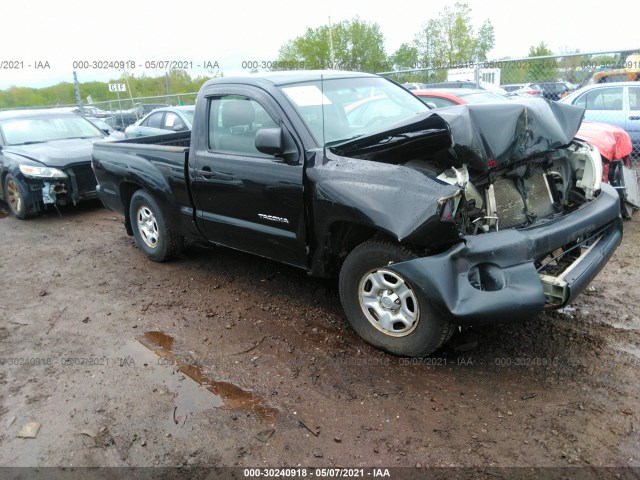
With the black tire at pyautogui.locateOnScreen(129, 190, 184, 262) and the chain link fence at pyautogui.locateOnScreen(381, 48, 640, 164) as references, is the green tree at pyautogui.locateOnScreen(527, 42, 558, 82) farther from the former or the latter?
the black tire at pyautogui.locateOnScreen(129, 190, 184, 262)

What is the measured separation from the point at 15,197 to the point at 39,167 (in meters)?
0.88

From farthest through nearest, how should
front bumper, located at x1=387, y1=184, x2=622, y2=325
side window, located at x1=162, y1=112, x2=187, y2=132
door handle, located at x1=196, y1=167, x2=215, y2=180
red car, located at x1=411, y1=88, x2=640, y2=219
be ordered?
1. side window, located at x1=162, y1=112, x2=187, y2=132
2. red car, located at x1=411, y1=88, x2=640, y2=219
3. door handle, located at x1=196, y1=167, x2=215, y2=180
4. front bumper, located at x1=387, y1=184, x2=622, y2=325

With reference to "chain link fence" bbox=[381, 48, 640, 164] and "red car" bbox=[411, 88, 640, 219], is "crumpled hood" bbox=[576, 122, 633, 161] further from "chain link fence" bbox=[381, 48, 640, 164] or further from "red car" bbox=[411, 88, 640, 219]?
"chain link fence" bbox=[381, 48, 640, 164]

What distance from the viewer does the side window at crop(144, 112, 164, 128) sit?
11.0 metres

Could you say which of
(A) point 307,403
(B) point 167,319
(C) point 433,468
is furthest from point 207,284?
(C) point 433,468

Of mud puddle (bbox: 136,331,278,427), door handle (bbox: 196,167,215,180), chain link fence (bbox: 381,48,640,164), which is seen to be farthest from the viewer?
chain link fence (bbox: 381,48,640,164)

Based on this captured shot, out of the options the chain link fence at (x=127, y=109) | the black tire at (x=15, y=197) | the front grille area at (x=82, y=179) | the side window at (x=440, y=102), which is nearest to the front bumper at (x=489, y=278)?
the side window at (x=440, y=102)

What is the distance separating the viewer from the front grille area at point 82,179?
7996 mm

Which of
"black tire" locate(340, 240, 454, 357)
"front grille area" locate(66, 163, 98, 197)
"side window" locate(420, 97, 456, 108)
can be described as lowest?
"black tire" locate(340, 240, 454, 357)

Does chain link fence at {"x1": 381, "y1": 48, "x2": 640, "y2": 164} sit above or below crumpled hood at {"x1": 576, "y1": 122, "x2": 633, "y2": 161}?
above

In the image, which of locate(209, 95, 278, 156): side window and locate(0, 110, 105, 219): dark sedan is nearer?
locate(209, 95, 278, 156): side window

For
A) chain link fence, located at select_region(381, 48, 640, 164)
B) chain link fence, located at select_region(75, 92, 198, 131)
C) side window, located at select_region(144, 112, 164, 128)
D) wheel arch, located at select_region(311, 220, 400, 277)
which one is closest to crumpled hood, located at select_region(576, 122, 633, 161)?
chain link fence, located at select_region(381, 48, 640, 164)

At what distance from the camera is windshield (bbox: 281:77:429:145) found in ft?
13.2

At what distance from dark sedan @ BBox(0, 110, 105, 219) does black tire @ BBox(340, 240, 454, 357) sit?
6001 mm
